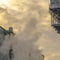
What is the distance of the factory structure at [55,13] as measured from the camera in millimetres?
85875

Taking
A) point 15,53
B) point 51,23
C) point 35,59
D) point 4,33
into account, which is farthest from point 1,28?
point 51,23

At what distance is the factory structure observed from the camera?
282 feet

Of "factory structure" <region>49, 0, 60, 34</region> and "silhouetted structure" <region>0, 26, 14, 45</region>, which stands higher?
"factory structure" <region>49, 0, 60, 34</region>

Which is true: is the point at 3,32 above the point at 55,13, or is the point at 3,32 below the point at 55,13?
below

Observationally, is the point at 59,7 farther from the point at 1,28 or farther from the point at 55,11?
the point at 1,28

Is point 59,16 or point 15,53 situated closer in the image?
point 59,16

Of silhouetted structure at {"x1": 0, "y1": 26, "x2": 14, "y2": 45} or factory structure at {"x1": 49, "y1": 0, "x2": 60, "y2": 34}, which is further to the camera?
silhouetted structure at {"x1": 0, "y1": 26, "x2": 14, "y2": 45}

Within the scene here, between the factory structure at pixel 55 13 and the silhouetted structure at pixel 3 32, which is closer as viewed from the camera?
the factory structure at pixel 55 13

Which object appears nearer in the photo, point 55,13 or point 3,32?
point 55,13

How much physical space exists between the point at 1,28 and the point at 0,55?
11637 mm

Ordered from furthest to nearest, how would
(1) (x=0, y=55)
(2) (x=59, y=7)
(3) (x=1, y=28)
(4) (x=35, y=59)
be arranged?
(4) (x=35, y=59)
(3) (x=1, y=28)
(1) (x=0, y=55)
(2) (x=59, y=7)

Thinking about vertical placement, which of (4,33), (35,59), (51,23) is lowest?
(35,59)

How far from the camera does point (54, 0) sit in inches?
3408

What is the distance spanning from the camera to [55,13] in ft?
287
